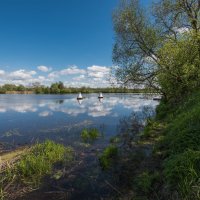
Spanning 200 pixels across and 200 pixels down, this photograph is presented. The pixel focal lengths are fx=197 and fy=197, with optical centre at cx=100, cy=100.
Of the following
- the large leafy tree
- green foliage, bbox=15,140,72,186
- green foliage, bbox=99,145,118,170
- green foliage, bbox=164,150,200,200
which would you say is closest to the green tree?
the large leafy tree

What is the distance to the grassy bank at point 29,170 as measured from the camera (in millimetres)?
7211

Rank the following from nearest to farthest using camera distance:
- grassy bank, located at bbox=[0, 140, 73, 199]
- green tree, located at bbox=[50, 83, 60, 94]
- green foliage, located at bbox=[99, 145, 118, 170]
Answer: grassy bank, located at bbox=[0, 140, 73, 199], green foliage, located at bbox=[99, 145, 118, 170], green tree, located at bbox=[50, 83, 60, 94]

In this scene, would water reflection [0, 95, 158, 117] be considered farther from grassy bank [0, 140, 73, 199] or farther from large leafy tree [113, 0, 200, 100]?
grassy bank [0, 140, 73, 199]

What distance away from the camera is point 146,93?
65.8 ft

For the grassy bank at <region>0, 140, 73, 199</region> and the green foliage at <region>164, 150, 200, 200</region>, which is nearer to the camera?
the green foliage at <region>164, 150, 200, 200</region>

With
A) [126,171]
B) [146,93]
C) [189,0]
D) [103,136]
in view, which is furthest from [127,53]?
[126,171]

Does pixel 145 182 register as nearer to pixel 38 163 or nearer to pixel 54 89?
pixel 38 163

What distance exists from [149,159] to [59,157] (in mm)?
4446

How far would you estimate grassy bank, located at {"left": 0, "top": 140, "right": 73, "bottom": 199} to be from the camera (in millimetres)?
7211

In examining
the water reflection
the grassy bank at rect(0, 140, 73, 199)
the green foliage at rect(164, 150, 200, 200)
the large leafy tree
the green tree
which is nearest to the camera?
the green foliage at rect(164, 150, 200, 200)

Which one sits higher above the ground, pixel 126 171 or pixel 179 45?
pixel 179 45

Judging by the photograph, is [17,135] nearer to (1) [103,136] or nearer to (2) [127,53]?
(1) [103,136]

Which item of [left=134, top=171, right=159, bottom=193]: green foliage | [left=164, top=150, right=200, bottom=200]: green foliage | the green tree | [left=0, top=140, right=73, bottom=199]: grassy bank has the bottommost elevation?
[left=0, top=140, right=73, bottom=199]: grassy bank

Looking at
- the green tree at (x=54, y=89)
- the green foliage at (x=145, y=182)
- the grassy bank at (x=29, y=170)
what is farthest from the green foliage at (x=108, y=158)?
the green tree at (x=54, y=89)
